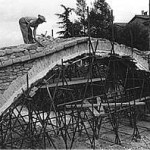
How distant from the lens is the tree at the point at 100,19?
2931 cm

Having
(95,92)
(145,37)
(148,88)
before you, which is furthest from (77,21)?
(148,88)

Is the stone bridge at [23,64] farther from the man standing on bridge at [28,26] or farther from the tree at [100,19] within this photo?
the tree at [100,19]

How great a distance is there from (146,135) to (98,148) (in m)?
2.28

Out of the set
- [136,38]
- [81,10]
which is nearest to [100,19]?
[81,10]

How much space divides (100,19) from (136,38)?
362 inches

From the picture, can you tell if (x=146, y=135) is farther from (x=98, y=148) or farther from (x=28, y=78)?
(x=28, y=78)

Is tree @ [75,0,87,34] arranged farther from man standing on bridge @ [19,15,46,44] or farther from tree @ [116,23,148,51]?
man standing on bridge @ [19,15,46,44]

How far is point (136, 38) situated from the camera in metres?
22.7

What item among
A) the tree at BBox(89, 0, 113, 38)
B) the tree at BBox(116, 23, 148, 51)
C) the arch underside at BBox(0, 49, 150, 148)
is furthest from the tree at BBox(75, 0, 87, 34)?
the arch underside at BBox(0, 49, 150, 148)

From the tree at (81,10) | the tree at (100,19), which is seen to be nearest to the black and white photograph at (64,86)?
the tree at (100,19)

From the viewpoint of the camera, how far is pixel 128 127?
460 inches

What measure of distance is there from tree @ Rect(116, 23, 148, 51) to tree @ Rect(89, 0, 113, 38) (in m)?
4.21

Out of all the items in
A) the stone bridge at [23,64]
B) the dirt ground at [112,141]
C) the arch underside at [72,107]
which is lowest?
the dirt ground at [112,141]

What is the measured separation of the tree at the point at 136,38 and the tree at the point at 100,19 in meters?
4.21
